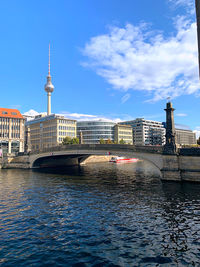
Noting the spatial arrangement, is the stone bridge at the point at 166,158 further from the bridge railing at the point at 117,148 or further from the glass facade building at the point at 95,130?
the glass facade building at the point at 95,130

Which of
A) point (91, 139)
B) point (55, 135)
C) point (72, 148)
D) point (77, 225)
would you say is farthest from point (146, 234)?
point (91, 139)

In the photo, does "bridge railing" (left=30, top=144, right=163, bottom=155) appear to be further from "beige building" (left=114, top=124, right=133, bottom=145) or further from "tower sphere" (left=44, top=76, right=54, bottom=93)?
"tower sphere" (left=44, top=76, right=54, bottom=93)

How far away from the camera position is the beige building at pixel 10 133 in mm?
95625

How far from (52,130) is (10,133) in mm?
41137

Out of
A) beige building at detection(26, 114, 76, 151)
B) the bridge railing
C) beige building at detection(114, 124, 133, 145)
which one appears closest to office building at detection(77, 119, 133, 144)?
beige building at detection(114, 124, 133, 145)

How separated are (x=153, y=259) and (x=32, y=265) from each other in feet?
22.2

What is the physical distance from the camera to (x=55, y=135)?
436ft

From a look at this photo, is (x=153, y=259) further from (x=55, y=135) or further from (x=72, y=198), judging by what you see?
(x=55, y=135)

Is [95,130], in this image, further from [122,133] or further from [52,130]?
[52,130]

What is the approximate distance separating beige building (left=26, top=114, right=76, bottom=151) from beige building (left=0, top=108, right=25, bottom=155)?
3312cm

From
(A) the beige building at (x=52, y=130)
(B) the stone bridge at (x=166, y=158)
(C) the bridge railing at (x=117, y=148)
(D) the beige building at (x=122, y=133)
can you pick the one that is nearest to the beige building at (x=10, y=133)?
(A) the beige building at (x=52, y=130)

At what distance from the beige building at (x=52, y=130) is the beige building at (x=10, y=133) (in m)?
33.1

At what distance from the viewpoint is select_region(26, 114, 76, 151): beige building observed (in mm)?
133250

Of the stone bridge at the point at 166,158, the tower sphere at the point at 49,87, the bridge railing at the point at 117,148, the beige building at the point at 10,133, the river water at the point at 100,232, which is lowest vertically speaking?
the river water at the point at 100,232
